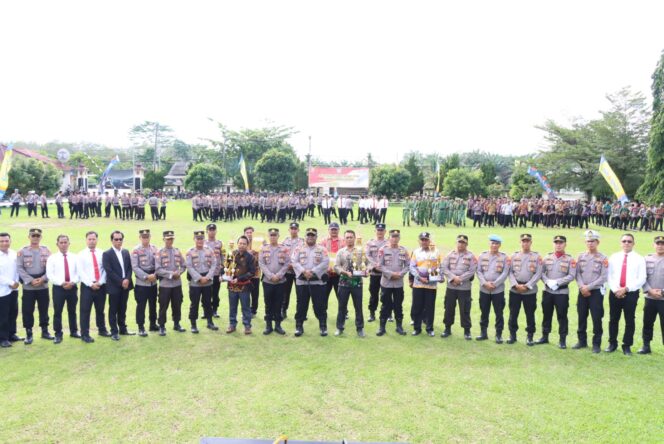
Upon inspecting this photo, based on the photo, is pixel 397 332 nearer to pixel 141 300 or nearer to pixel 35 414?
pixel 141 300

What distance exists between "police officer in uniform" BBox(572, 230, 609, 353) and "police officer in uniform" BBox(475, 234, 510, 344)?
3.49 ft

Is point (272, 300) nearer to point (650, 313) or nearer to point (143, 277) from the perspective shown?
point (143, 277)

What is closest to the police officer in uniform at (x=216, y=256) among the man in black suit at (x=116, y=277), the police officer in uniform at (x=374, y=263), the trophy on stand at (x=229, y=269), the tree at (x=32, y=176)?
the trophy on stand at (x=229, y=269)

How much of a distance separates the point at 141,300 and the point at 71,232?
1488 centimetres

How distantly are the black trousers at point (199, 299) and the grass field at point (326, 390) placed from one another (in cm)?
33

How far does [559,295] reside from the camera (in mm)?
7590

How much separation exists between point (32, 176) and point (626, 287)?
41386 mm

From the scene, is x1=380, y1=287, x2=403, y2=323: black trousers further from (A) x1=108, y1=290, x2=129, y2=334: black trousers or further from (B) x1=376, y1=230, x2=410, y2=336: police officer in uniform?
(A) x1=108, y1=290, x2=129, y2=334: black trousers

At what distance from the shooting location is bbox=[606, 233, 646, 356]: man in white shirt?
7.30 meters

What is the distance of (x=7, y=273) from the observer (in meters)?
7.32

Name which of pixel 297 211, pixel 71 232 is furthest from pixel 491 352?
pixel 297 211

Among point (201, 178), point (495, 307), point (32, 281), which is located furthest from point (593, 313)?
point (201, 178)

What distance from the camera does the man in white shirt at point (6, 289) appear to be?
725 centimetres

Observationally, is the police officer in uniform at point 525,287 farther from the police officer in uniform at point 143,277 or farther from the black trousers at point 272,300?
the police officer in uniform at point 143,277
